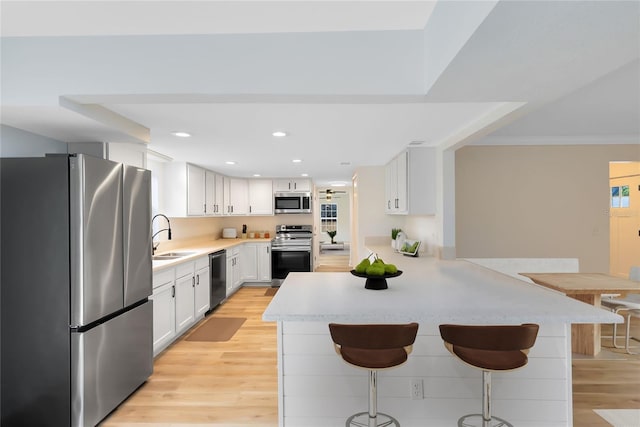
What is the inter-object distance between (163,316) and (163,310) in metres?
0.06

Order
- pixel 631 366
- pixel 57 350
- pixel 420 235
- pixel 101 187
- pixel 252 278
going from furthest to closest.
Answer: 1. pixel 252 278
2. pixel 420 235
3. pixel 631 366
4. pixel 101 187
5. pixel 57 350

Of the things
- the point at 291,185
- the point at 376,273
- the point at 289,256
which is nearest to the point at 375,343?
the point at 376,273

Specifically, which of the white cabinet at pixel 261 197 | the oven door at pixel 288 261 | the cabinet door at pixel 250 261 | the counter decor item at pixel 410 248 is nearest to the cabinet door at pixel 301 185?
the white cabinet at pixel 261 197

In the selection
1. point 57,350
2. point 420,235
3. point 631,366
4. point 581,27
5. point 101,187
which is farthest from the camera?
point 420,235

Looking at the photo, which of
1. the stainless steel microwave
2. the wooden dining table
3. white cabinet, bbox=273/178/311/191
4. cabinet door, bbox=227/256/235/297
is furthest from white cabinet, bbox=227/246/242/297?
the wooden dining table

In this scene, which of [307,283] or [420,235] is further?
[420,235]

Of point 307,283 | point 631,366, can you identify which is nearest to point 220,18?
point 307,283

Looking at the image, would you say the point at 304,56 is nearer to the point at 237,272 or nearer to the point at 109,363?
the point at 109,363

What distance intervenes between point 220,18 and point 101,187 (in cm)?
140

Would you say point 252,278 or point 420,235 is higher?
point 420,235

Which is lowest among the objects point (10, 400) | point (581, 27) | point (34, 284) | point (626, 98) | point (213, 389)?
point (213, 389)

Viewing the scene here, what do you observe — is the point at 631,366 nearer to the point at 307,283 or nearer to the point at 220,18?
the point at 307,283

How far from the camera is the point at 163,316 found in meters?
3.30

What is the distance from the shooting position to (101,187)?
7.14ft
